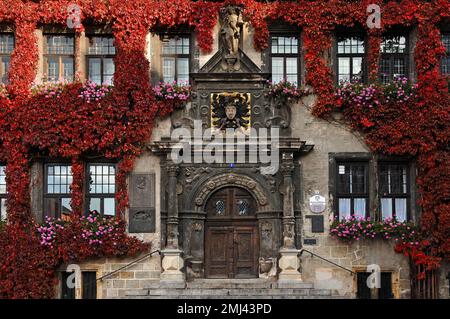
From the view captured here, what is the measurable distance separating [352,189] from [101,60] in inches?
296

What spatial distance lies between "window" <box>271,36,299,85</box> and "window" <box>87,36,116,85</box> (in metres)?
4.30

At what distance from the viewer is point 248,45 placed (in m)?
23.5

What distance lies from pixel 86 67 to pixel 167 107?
2.52 metres

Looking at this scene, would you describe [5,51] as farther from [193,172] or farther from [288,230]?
[288,230]

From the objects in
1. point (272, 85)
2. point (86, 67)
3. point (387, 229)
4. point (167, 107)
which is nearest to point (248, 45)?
point (272, 85)

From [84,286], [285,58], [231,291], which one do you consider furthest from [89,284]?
[285,58]

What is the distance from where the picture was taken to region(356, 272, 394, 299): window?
74.5 feet

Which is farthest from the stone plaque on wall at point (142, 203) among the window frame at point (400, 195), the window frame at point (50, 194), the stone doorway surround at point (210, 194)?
the window frame at point (400, 195)

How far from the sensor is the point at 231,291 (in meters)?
21.1

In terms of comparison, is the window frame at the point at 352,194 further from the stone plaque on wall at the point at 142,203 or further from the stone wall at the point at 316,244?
the stone plaque on wall at the point at 142,203

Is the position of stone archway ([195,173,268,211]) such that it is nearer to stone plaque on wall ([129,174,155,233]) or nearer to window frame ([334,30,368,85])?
stone plaque on wall ([129,174,155,233])

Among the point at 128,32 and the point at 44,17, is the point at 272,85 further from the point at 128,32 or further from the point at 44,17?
the point at 44,17

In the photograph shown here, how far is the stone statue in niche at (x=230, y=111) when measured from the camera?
23.1 metres

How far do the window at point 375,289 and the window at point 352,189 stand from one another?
161cm
